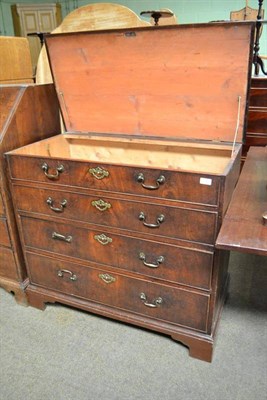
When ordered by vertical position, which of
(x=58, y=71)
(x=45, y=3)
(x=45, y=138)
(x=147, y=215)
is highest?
(x=45, y=3)

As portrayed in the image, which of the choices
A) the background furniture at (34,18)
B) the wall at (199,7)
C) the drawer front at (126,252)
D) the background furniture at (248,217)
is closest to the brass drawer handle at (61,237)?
the drawer front at (126,252)

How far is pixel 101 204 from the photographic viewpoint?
134cm

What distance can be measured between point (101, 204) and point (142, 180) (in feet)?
0.74

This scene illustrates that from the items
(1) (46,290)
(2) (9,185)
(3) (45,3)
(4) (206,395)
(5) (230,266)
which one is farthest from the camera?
(3) (45,3)

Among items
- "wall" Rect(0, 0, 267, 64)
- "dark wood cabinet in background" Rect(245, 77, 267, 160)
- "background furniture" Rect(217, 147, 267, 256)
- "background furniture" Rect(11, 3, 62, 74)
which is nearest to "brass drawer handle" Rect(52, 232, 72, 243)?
"background furniture" Rect(217, 147, 267, 256)

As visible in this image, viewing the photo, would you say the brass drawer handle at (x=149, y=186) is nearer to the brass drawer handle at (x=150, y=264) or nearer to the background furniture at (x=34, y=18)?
the brass drawer handle at (x=150, y=264)

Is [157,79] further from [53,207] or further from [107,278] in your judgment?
[107,278]

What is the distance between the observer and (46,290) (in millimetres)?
1678

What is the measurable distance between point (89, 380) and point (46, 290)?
516 millimetres

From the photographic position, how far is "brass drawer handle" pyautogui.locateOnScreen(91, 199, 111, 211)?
1.33 metres

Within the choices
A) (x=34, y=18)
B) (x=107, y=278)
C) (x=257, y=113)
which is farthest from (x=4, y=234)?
(x=34, y=18)

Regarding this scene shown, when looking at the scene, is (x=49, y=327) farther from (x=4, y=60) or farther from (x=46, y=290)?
(x=4, y=60)

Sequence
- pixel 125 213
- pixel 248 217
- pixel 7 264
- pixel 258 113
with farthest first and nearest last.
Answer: pixel 258 113
pixel 7 264
pixel 125 213
pixel 248 217

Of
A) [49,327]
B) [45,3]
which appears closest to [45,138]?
[49,327]
